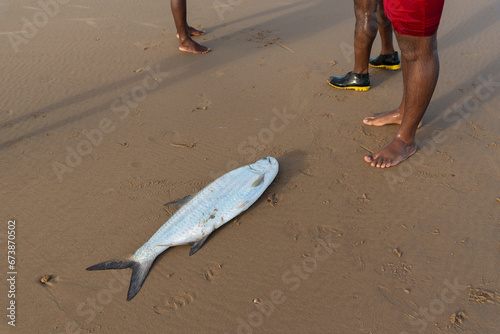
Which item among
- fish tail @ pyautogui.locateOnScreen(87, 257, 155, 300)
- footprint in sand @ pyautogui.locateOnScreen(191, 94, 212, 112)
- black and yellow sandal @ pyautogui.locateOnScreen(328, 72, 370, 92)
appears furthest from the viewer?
black and yellow sandal @ pyautogui.locateOnScreen(328, 72, 370, 92)

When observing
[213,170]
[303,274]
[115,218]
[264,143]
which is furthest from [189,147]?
[303,274]

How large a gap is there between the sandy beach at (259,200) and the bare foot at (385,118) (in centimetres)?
7

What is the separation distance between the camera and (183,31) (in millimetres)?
5992

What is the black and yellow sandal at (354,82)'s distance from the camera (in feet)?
16.0

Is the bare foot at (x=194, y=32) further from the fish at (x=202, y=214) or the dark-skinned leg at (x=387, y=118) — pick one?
the fish at (x=202, y=214)

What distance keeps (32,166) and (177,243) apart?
191 cm

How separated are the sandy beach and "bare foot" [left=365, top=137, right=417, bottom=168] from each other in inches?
3.6

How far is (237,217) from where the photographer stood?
3.23 meters

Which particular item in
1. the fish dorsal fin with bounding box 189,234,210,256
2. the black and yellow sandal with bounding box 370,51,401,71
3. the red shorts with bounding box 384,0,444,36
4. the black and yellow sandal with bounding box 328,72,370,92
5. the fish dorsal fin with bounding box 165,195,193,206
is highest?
the red shorts with bounding box 384,0,444,36

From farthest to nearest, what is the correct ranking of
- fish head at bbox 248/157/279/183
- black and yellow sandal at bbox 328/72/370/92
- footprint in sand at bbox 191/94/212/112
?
black and yellow sandal at bbox 328/72/370/92 < footprint in sand at bbox 191/94/212/112 < fish head at bbox 248/157/279/183

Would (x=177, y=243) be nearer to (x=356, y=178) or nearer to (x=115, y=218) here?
(x=115, y=218)

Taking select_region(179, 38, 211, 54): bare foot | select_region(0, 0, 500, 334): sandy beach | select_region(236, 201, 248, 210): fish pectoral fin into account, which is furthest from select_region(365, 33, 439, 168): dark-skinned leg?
select_region(179, 38, 211, 54): bare foot

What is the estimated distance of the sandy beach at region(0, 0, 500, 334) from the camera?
102 inches

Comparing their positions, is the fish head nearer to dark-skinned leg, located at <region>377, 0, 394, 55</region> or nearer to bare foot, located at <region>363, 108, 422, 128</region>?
bare foot, located at <region>363, 108, 422, 128</region>
